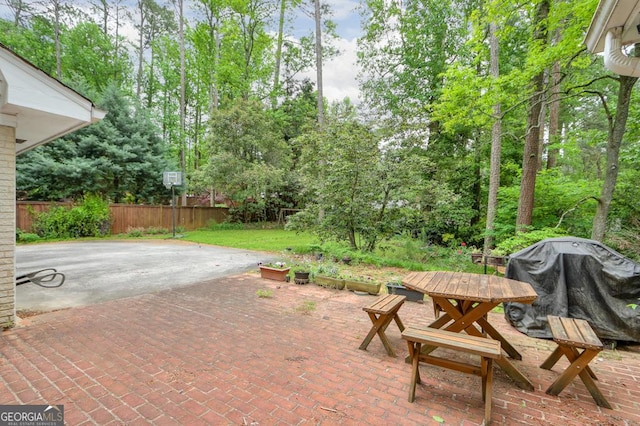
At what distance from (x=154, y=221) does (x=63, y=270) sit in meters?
8.68

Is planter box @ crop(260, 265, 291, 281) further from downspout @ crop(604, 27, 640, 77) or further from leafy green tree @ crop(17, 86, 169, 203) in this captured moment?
leafy green tree @ crop(17, 86, 169, 203)

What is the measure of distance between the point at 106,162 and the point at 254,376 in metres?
14.6

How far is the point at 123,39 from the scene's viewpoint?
67.7 feet

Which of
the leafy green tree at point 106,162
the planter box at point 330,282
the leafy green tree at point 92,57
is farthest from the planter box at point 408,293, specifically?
the leafy green tree at point 92,57

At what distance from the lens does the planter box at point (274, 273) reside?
592cm

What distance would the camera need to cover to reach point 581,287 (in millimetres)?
3395

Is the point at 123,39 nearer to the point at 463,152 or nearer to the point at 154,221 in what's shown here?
the point at 154,221

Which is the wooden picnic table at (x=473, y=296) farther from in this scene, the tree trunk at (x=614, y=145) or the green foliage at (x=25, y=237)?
the green foliage at (x=25, y=237)

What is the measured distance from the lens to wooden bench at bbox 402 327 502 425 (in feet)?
6.64

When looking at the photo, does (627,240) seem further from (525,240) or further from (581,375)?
(581,375)

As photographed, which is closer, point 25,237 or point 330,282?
point 330,282

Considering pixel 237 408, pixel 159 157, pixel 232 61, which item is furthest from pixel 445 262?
pixel 232 61

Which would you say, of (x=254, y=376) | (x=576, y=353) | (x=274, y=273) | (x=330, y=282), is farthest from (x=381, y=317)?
(x=274, y=273)

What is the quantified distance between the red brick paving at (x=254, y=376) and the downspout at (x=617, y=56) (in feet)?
9.76
